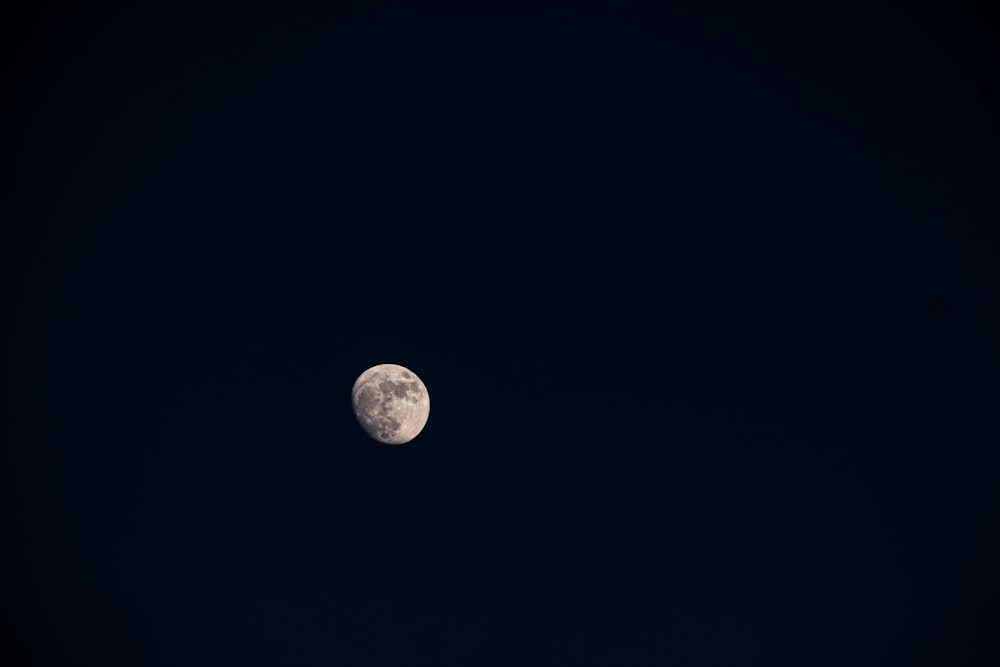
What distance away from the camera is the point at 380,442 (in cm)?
1111

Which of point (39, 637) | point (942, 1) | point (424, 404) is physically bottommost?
point (39, 637)

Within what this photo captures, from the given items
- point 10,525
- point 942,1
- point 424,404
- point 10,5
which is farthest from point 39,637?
point 942,1

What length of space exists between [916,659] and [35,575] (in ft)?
62.2

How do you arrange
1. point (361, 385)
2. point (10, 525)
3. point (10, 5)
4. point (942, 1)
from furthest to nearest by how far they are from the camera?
1. point (10, 525)
2. point (361, 385)
3. point (10, 5)
4. point (942, 1)

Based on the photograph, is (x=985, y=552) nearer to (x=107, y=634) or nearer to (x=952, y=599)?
→ (x=952, y=599)

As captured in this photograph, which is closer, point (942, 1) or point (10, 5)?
point (942, 1)

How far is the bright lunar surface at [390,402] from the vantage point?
1076cm

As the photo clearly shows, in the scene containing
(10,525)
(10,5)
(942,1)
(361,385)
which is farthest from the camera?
(10,525)

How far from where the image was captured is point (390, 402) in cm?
1074

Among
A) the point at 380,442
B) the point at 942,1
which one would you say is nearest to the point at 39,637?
the point at 380,442

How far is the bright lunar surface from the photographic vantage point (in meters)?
10.8

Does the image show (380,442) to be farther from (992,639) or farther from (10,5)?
(992,639)

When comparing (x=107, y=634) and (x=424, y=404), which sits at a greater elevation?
(x=424, y=404)

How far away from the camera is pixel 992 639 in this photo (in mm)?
11391
